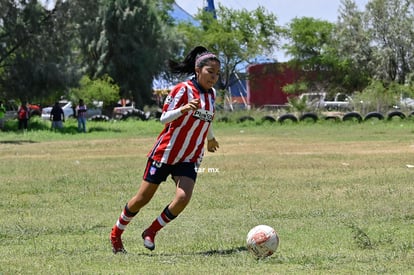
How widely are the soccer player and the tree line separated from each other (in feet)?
118

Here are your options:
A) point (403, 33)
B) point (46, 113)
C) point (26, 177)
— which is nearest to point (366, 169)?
point (26, 177)

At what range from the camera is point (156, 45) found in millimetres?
63875

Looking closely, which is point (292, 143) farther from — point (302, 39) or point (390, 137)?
point (302, 39)

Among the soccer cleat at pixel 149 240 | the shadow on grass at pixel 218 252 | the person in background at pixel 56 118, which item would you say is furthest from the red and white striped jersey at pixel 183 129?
the person in background at pixel 56 118

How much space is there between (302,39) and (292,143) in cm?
5417

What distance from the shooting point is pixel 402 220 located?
34.7ft

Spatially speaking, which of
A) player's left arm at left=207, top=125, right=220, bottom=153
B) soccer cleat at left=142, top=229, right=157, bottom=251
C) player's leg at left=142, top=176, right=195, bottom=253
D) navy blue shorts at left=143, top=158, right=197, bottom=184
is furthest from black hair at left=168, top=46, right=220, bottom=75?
soccer cleat at left=142, top=229, right=157, bottom=251

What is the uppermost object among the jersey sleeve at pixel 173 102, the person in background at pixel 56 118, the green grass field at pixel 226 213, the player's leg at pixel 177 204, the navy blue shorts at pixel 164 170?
the jersey sleeve at pixel 173 102

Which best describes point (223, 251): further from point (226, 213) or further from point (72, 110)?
point (72, 110)

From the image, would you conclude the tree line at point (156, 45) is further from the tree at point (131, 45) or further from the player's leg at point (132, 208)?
the player's leg at point (132, 208)

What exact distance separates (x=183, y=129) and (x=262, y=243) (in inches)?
54.2

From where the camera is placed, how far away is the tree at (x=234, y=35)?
75938 mm

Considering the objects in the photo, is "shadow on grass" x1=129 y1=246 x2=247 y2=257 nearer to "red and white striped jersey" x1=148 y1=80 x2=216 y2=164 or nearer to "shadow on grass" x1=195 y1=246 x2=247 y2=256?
"shadow on grass" x1=195 y1=246 x2=247 y2=256

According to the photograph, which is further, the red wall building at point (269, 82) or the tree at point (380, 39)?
the red wall building at point (269, 82)
